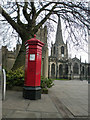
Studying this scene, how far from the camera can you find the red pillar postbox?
4223 mm

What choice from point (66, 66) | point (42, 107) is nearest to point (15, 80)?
point (42, 107)

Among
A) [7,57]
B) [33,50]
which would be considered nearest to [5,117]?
[33,50]

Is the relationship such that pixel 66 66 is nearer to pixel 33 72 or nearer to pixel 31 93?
pixel 33 72

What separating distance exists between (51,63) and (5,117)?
150 feet

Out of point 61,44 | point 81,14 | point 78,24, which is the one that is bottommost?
point 78,24

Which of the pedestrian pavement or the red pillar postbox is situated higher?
the red pillar postbox

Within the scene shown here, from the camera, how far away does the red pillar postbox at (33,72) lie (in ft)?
13.9

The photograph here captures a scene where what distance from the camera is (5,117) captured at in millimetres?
2414

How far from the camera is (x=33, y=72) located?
434 centimetres

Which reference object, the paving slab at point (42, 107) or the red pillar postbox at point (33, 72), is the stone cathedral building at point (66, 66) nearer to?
the red pillar postbox at point (33, 72)

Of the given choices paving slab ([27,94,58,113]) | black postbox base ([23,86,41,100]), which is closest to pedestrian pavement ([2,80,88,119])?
paving slab ([27,94,58,113])

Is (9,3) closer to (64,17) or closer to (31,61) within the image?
(64,17)

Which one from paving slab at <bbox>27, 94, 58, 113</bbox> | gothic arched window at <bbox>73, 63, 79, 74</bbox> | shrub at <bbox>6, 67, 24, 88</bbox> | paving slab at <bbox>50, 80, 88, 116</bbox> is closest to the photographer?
paving slab at <bbox>27, 94, 58, 113</bbox>

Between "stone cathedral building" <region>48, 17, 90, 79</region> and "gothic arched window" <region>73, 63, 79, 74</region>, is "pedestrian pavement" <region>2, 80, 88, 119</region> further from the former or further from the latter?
"gothic arched window" <region>73, 63, 79, 74</region>
